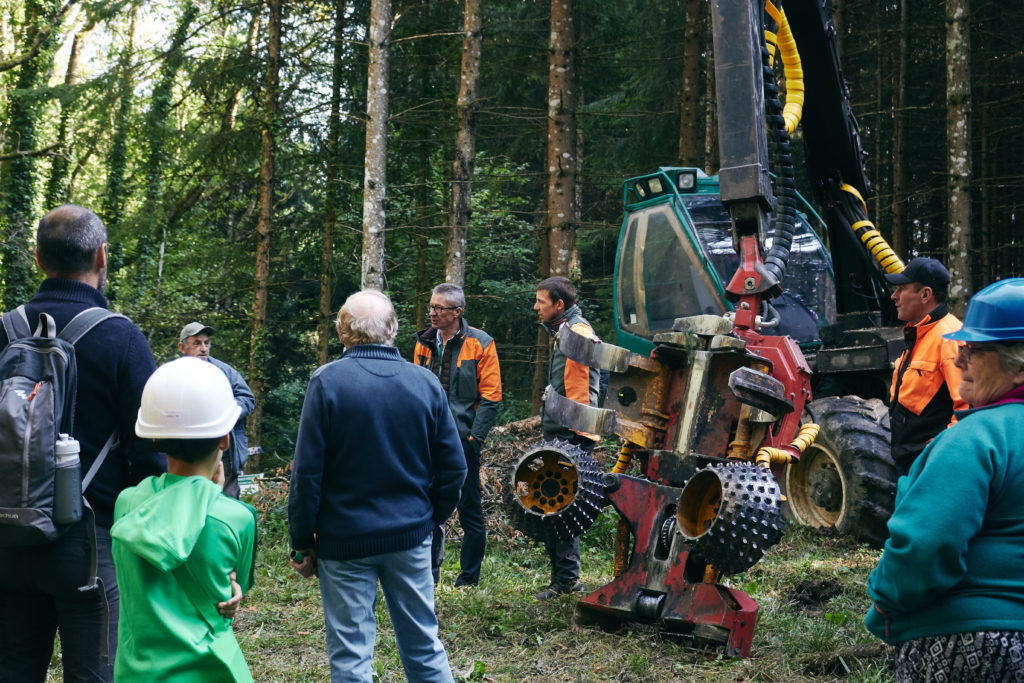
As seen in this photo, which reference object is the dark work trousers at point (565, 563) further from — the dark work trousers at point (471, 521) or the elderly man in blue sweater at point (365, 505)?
the elderly man in blue sweater at point (365, 505)

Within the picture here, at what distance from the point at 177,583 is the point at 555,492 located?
3230mm

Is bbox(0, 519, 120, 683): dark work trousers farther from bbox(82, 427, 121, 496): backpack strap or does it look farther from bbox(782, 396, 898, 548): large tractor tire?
bbox(782, 396, 898, 548): large tractor tire

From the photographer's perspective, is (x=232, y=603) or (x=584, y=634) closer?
(x=232, y=603)

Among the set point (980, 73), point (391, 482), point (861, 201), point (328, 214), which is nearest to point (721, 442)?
point (391, 482)

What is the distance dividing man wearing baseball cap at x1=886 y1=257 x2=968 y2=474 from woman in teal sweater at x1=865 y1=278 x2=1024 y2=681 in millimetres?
2977

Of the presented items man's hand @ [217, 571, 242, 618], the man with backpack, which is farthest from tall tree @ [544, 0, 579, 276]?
man's hand @ [217, 571, 242, 618]

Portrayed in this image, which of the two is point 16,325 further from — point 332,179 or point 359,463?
point 332,179

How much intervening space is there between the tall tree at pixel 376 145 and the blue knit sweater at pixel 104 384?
787cm

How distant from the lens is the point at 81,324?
3.15 m

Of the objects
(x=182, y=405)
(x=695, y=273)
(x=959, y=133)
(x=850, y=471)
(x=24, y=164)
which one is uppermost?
(x=24, y=164)

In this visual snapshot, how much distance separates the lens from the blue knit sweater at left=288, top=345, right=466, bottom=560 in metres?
3.62

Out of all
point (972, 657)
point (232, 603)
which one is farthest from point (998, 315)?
point (232, 603)

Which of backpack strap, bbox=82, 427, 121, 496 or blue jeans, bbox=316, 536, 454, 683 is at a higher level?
backpack strap, bbox=82, 427, 121, 496

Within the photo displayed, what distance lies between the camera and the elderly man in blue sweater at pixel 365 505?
3623 mm
